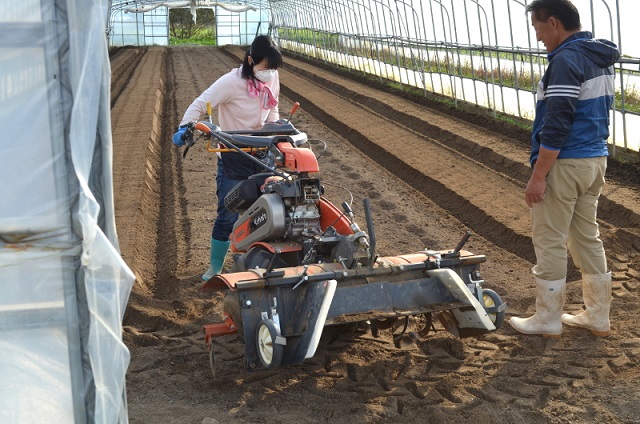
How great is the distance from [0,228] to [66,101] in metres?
0.47

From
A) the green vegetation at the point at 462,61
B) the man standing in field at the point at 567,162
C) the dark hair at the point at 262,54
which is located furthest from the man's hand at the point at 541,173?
the green vegetation at the point at 462,61

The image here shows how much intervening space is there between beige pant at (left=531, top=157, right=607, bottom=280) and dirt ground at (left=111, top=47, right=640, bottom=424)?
46 cm

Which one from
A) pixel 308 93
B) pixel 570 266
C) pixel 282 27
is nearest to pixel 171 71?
pixel 308 93

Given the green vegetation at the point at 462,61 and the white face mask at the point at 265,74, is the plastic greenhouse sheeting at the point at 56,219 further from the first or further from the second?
the green vegetation at the point at 462,61

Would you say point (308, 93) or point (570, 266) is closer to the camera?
point (570, 266)

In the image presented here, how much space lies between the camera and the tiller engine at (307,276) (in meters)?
4.18

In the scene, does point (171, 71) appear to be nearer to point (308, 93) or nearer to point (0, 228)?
point (308, 93)

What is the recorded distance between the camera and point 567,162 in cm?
471

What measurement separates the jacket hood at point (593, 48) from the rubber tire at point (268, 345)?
7.54ft

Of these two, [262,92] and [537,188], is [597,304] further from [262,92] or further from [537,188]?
[262,92]

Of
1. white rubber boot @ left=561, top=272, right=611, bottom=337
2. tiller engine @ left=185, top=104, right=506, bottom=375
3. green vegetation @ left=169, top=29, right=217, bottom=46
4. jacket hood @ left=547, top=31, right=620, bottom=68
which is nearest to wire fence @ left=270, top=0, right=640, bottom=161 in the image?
jacket hood @ left=547, top=31, right=620, bottom=68

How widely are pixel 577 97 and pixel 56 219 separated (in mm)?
3057

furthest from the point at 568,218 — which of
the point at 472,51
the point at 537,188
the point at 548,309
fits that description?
the point at 472,51

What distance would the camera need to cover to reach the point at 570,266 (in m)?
6.46
